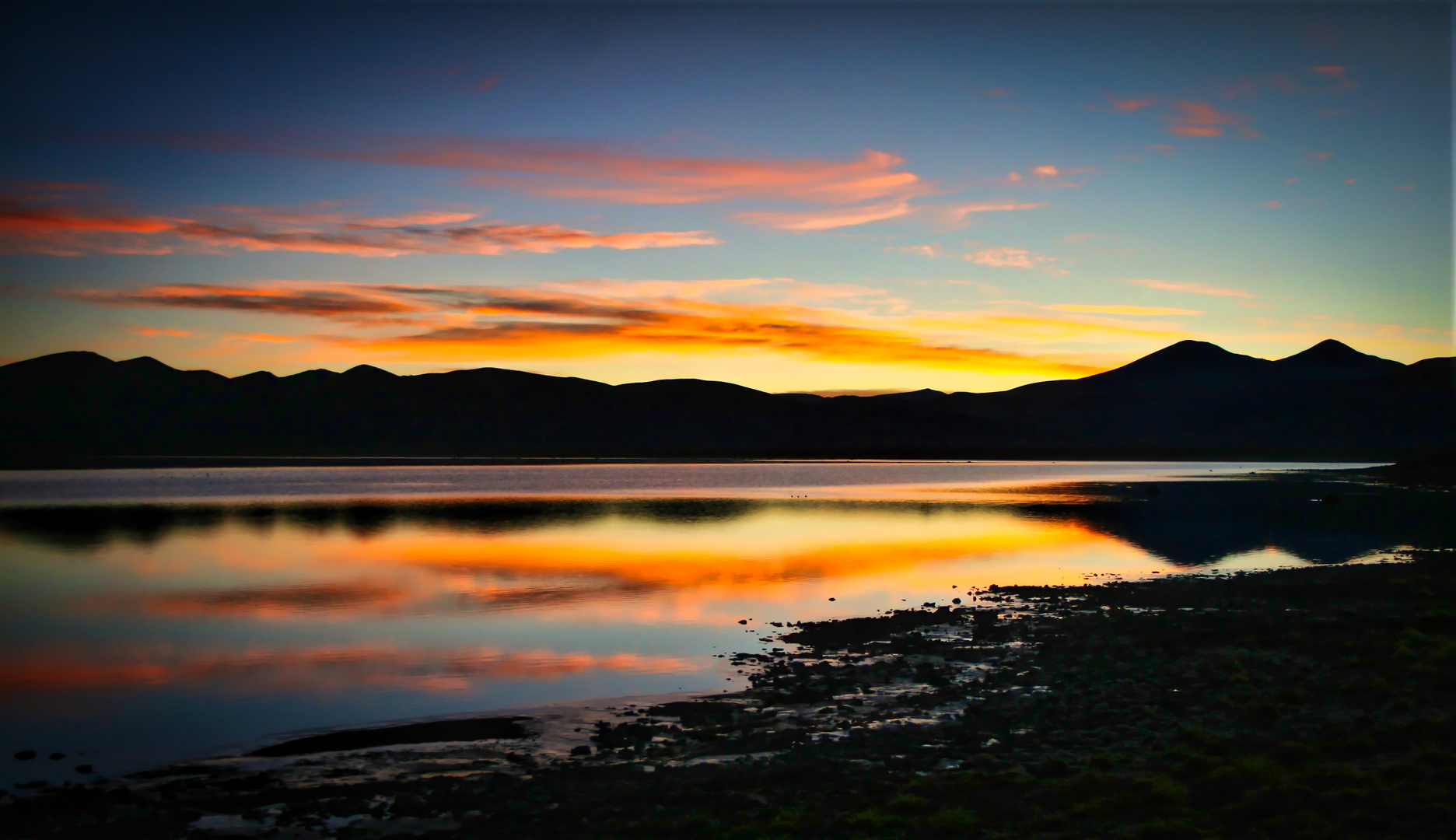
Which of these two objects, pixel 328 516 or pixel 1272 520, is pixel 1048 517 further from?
pixel 328 516

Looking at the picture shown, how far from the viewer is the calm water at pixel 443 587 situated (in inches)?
543

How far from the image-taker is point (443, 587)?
2466cm

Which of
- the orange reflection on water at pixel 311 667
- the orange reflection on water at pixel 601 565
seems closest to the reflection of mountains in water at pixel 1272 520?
the orange reflection on water at pixel 601 565

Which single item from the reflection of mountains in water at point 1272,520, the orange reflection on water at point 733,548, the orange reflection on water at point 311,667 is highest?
the reflection of mountains in water at point 1272,520

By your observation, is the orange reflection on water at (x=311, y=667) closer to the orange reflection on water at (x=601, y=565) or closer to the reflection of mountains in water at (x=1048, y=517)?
the orange reflection on water at (x=601, y=565)

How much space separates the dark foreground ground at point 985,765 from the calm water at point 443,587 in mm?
2132

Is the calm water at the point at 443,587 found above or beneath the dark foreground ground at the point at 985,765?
beneath

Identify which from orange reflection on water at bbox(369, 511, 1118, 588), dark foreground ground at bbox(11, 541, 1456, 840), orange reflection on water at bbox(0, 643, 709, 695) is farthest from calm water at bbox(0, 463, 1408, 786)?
dark foreground ground at bbox(11, 541, 1456, 840)

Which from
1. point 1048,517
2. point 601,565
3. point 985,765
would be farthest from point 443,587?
point 1048,517

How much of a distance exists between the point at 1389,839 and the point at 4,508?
2442 inches

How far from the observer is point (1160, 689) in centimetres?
1248

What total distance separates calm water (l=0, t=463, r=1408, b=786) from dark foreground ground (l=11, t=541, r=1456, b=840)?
213cm

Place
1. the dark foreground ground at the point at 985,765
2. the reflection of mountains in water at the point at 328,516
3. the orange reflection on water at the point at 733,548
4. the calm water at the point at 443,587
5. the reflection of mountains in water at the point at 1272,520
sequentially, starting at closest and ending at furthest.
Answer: the dark foreground ground at the point at 985,765
the calm water at the point at 443,587
the orange reflection on water at the point at 733,548
the reflection of mountains in water at the point at 1272,520
the reflection of mountains in water at the point at 328,516

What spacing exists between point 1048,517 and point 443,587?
3078 cm
